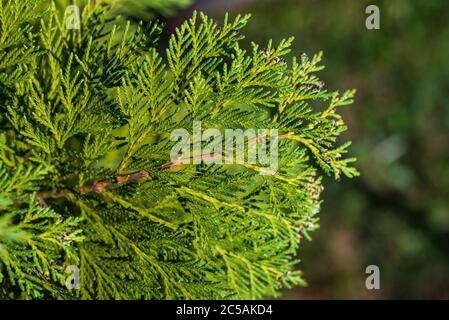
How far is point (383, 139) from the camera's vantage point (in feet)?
17.8

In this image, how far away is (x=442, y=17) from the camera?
617 cm

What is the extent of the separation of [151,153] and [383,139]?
14.0ft

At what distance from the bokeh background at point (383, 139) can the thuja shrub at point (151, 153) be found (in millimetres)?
2437

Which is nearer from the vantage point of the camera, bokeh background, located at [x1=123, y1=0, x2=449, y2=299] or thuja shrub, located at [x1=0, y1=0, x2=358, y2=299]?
thuja shrub, located at [x1=0, y1=0, x2=358, y2=299]

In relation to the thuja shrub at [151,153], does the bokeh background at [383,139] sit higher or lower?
higher

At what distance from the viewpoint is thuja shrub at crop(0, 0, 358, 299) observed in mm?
1479

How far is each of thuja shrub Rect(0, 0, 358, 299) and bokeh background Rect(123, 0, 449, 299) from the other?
2.44 meters

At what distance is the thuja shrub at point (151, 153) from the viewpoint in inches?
58.2

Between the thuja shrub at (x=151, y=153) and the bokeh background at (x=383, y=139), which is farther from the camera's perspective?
the bokeh background at (x=383, y=139)

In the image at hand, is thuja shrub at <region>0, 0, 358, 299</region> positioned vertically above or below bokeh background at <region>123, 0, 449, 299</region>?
below

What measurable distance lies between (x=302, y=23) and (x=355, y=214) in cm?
259

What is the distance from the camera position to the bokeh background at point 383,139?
466 cm
